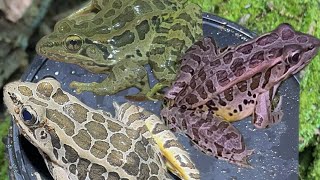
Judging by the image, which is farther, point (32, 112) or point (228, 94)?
point (228, 94)

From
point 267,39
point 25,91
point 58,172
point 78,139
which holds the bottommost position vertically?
point 58,172

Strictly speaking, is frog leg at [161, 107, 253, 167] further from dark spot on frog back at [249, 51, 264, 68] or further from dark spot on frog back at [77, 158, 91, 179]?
dark spot on frog back at [77, 158, 91, 179]

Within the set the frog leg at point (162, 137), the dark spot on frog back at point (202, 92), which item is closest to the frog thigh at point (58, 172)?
the frog leg at point (162, 137)

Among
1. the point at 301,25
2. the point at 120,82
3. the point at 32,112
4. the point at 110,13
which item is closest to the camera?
the point at 32,112

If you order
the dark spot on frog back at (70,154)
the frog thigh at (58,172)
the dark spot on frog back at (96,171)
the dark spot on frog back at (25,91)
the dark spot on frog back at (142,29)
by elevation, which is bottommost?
the frog thigh at (58,172)

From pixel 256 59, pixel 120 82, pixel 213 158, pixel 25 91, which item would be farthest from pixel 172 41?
pixel 25 91

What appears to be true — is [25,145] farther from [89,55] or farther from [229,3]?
[229,3]

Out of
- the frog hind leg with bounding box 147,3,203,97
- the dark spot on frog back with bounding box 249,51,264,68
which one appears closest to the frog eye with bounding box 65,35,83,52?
the frog hind leg with bounding box 147,3,203,97

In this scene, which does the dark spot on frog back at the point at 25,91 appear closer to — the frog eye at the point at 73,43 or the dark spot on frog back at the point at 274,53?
the frog eye at the point at 73,43

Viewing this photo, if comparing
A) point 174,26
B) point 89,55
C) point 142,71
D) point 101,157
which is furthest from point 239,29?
point 101,157

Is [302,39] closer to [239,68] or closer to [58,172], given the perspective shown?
[239,68]
